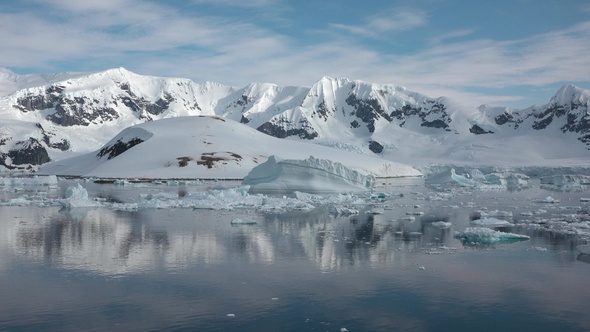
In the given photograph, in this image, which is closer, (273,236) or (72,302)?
(72,302)

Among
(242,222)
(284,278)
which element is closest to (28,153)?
(242,222)

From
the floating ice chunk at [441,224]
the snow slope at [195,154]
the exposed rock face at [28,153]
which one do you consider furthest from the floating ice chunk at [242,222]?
the exposed rock face at [28,153]

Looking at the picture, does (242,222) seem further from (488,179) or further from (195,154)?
(195,154)

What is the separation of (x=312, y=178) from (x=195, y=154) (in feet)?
191

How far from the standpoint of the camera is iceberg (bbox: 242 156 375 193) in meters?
47.8

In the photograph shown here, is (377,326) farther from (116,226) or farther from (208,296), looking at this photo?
(116,226)

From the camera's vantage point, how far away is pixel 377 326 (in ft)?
36.3

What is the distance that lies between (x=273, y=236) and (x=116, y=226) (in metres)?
7.80

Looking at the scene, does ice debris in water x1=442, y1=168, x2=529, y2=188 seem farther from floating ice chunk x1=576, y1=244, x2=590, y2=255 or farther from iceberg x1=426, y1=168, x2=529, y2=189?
floating ice chunk x1=576, y1=244, x2=590, y2=255

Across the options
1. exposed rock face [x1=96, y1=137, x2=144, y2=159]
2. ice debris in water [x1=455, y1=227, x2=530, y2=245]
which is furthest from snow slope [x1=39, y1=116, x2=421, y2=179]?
ice debris in water [x1=455, y1=227, x2=530, y2=245]

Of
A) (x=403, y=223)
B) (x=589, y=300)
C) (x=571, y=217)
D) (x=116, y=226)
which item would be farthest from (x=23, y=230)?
(x=571, y=217)

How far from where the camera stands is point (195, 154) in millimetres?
102875

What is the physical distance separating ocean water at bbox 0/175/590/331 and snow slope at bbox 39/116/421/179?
228 ft

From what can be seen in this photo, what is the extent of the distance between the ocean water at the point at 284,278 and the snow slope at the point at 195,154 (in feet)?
228
